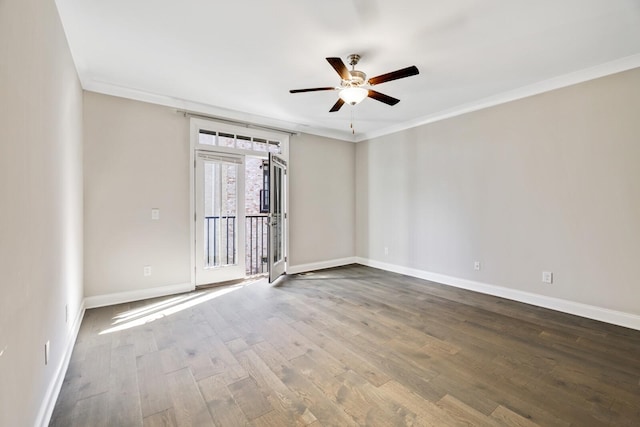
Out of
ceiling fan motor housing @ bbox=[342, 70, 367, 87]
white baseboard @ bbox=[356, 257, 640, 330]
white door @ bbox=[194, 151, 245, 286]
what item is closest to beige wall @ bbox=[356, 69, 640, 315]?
white baseboard @ bbox=[356, 257, 640, 330]

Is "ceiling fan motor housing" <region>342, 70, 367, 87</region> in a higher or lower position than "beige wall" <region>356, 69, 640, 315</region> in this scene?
higher

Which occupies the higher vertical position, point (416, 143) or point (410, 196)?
point (416, 143)

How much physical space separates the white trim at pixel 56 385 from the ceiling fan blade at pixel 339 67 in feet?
9.42

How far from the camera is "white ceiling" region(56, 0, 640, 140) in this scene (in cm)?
213

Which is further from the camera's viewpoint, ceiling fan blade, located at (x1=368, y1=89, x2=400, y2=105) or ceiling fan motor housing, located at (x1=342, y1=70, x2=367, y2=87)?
ceiling fan blade, located at (x1=368, y1=89, x2=400, y2=105)

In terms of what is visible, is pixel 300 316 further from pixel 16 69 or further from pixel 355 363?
pixel 16 69

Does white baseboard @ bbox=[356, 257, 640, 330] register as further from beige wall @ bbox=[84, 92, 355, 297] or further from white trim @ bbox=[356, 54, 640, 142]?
beige wall @ bbox=[84, 92, 355, 297]

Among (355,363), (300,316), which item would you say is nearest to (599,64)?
(355,363)

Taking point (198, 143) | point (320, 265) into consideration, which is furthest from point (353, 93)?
point (320, 265)

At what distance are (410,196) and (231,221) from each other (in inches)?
118

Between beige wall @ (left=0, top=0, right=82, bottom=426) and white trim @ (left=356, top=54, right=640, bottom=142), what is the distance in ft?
14.5

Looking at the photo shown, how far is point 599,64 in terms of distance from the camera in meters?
2.93

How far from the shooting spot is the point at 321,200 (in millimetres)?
5477

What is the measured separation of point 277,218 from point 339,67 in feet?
9.20
